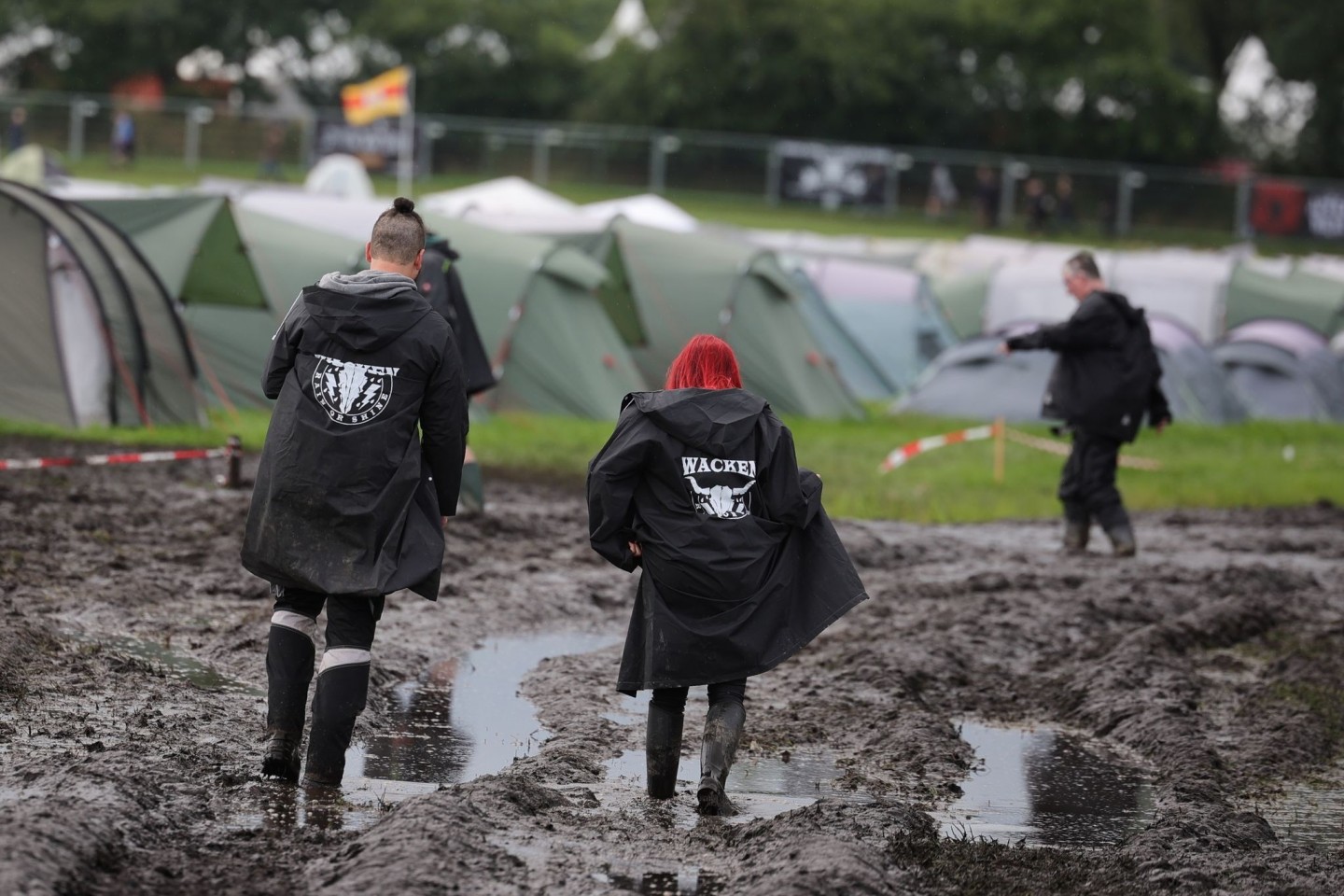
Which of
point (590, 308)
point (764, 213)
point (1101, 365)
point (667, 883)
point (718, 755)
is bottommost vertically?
point (667, 883)

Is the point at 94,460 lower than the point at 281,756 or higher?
lower

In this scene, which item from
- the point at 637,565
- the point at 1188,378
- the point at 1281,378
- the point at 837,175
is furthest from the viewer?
the point at 837,175

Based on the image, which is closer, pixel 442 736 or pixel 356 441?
pixel 356 441

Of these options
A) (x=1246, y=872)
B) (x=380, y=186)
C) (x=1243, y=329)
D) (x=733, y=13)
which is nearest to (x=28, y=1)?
(x=380, y=186)

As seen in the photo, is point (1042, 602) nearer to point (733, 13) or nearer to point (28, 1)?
point (733, 13)

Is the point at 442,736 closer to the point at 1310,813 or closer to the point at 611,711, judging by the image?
the point at 611,711

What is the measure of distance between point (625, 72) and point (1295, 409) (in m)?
34.2

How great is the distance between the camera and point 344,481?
589cm

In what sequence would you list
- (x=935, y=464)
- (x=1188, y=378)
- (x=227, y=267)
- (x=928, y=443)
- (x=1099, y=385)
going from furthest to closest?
(x=1188, y=378) < (x=928, y=443) < (x=935, y=464) < (x=227, y=267) < (x=1099, y=385)

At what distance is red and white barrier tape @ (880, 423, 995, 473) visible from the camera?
1721cm

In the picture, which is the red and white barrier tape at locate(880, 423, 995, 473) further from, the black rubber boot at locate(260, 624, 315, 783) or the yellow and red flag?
the yellow and red flag

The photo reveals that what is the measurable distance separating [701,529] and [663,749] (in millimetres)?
761

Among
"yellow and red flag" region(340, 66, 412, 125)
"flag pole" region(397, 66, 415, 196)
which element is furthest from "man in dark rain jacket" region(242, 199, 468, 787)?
"yellow and red flag" region(340, 66, 412, 125)

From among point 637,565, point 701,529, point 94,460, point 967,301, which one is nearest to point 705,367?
point 701,529
